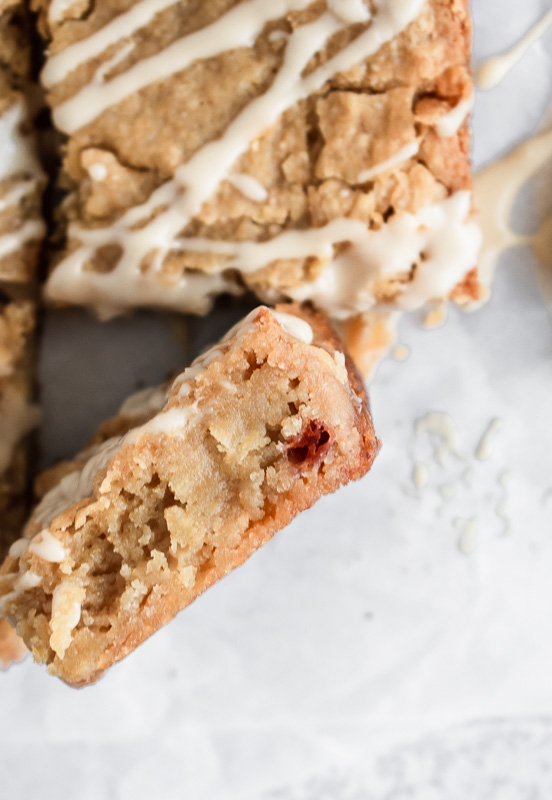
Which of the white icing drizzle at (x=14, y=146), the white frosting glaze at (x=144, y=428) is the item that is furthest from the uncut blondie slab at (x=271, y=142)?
the white frosting glaze at (x=144, y=428)

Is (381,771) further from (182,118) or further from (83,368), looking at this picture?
(182,118)

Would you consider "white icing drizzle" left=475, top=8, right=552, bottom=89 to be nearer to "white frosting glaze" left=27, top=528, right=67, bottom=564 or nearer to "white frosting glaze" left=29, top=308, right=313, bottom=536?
"white frosting glaze" left=29, top=308, right=313, bottom=536

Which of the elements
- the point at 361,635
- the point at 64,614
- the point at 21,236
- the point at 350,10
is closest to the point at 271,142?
the point at 350,10

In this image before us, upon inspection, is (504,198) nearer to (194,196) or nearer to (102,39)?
(194,196)

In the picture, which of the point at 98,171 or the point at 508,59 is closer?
the point at 98,171

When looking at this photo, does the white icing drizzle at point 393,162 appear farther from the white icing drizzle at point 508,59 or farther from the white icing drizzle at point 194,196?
the white icing drizzle at point 508,59

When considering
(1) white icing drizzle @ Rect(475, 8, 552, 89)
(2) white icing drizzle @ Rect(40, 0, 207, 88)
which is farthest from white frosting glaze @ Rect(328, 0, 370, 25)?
(1) white icing drizzle @ Rect(475, 8, 552, 89)

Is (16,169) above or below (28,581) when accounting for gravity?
above
